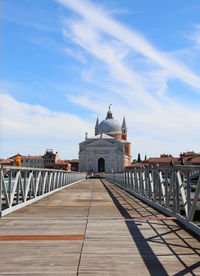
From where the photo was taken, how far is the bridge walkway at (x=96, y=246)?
3.61 m

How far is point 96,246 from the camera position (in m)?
4.56

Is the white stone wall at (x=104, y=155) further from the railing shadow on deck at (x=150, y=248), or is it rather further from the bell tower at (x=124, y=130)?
the railing shadow on deck at (x=150, y=248)

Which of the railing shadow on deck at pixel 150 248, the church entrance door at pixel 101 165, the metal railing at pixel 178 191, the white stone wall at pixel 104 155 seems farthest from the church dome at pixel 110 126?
the railing shadow on deck at pixel 150 248

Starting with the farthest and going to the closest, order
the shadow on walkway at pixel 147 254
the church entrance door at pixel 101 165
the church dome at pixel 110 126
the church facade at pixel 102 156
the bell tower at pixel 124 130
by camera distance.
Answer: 1. the bell tower at pixel 124 130
2. the church dome at pixel 110 126
3. the church entrance door at pixel 101 165
4. the church facade at pixel 102 156
5. the shadow on walkway at pixel 147 254

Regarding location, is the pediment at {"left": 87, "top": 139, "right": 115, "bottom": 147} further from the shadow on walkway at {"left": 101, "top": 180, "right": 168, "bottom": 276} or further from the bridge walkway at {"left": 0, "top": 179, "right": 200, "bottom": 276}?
the shadow on walkway at {"left": 101, "top": 180, "right": 168, "bottom": 276}

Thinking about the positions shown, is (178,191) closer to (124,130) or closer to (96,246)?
(96,246)

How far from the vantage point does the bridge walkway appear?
3613 mm

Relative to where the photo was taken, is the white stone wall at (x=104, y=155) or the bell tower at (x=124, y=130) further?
the bell tower at (x=124, y=130)

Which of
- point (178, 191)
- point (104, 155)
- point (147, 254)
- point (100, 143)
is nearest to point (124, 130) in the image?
point (100, 143)

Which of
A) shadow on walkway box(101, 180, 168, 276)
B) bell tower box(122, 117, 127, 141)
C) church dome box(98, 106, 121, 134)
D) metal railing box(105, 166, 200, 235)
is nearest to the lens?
shadow on walkway box(101, 180, 168, 276)

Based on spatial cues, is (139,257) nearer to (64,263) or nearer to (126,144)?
(64,263)

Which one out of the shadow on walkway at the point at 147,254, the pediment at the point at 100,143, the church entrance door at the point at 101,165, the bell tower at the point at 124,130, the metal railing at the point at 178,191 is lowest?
the shadow on walkway at the point at 147,254

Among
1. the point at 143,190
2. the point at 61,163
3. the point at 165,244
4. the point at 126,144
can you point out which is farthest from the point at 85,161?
the point at 165,244

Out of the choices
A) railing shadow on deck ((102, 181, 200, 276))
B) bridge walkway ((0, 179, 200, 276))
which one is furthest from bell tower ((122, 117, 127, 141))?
railing shadow on deck ((102, 181, 200, 276))
